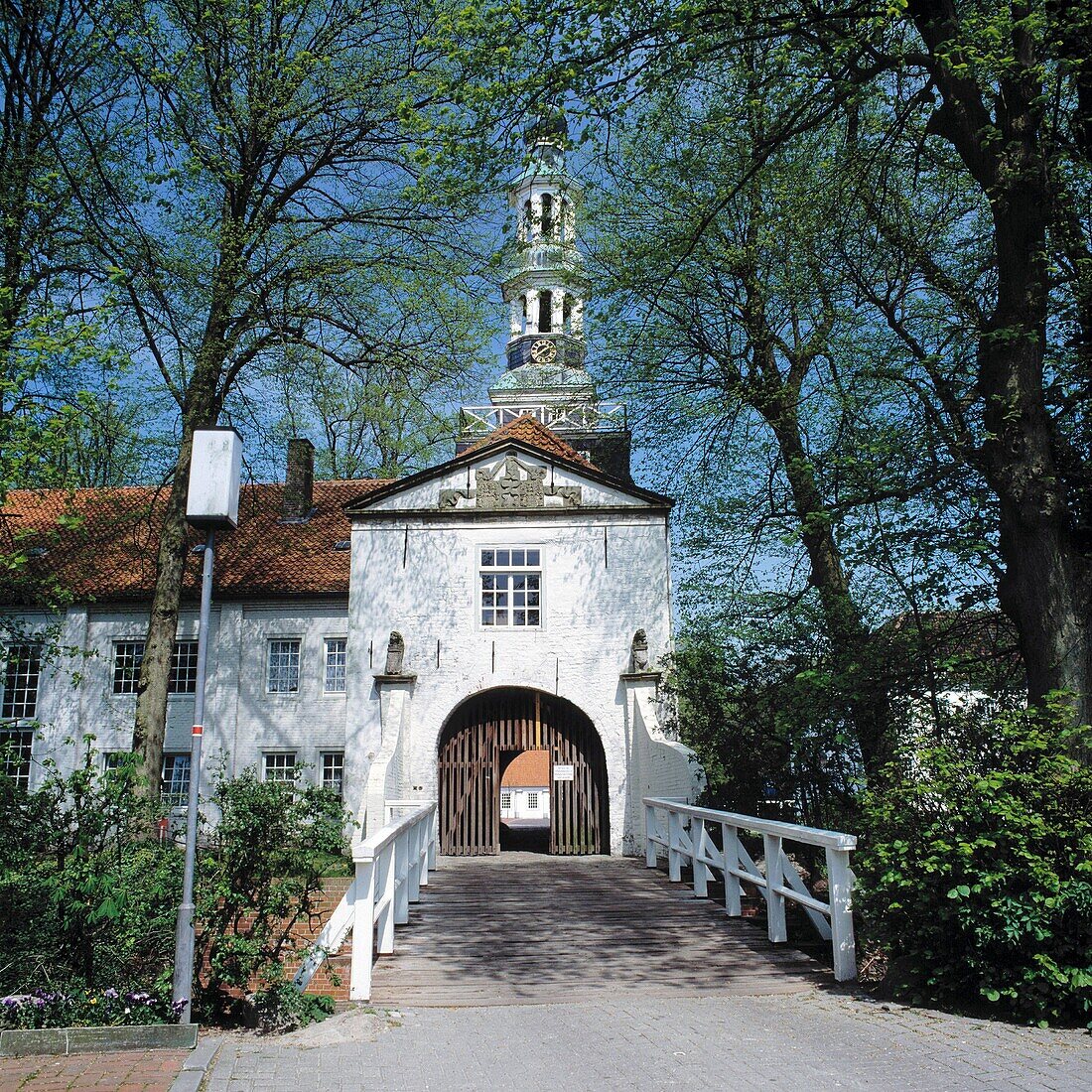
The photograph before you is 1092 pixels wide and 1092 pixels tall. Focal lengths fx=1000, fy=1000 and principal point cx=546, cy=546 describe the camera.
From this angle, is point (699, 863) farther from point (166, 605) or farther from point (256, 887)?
point (166, 605)

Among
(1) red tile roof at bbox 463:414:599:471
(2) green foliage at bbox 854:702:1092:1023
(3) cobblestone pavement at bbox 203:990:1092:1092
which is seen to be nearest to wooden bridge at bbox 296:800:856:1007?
(2) green foliage at bbox 854:702:1092:1023

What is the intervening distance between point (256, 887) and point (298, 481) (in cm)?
1943

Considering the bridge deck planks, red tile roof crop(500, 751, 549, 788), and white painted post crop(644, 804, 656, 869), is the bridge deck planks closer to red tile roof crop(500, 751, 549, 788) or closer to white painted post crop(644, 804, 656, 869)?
white painted post crop(644, 804, 656, 869)

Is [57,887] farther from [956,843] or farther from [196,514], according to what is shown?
[956,843]

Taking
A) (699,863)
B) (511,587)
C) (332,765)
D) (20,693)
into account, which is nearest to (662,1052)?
(699,863)

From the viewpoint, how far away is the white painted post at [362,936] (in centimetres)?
754

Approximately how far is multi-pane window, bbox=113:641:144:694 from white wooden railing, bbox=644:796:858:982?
44.9ft

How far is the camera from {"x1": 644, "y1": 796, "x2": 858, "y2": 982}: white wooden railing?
7852mm

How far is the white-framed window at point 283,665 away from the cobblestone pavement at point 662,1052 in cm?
1547

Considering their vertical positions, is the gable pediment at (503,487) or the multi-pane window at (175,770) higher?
the gable pediment at (503,487)

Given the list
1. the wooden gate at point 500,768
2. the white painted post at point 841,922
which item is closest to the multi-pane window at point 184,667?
the wooden gate at point 500,768

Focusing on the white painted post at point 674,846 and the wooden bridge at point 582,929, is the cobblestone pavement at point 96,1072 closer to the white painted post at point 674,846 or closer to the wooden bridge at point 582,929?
the wooden bridge at point 582,929

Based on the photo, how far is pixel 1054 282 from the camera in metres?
9.15

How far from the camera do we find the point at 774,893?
30.5 ft
